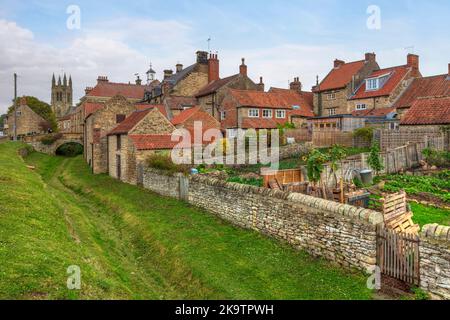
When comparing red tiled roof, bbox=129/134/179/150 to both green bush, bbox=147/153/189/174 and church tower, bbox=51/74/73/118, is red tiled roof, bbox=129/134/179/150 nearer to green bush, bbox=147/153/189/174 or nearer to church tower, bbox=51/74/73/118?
green bush, bbox=147/153/189/174

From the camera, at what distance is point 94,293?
9.16 metres

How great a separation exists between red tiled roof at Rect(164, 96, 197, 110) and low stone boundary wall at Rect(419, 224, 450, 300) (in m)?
44.2

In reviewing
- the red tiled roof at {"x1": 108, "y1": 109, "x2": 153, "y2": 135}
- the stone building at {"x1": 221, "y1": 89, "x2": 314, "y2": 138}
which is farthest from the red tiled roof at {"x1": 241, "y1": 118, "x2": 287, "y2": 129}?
the red tiled roof at {"x1": 108, "y1": 109, "x2": 153, "y2": 135}

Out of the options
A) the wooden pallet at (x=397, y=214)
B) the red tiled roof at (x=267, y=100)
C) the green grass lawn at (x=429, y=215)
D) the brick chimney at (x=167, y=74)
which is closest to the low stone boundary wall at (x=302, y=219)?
the wooden pallet at (x=397, y=214)

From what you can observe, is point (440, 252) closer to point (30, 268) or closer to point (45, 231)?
point (30, 268)

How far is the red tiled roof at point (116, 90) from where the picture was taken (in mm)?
71394

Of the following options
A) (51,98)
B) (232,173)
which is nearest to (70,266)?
(232,173)

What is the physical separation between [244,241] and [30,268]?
809 centimetres

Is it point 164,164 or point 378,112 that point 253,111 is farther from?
point 164,164

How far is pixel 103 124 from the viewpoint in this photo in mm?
38750

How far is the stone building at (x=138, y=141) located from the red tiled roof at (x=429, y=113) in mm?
21282

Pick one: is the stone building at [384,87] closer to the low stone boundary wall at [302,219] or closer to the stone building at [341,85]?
the stone building at [341,85]

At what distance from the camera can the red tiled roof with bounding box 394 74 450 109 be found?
1564 inches

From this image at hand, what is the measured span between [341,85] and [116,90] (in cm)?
4744
